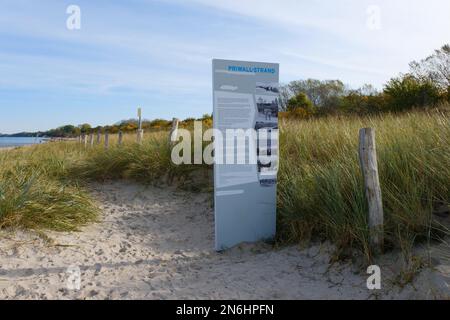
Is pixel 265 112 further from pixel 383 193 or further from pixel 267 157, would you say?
pixel 383 193

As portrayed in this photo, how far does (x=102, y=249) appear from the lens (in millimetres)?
5508

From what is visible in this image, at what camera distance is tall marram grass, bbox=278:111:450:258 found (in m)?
4.39

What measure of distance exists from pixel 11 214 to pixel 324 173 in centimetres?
426

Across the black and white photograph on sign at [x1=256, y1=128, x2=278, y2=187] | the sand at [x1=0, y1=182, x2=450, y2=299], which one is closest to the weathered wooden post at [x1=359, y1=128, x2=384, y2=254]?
the sand at [x1=0, y1=182, x2=450, y2=299]

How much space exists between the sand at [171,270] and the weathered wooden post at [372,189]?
38 cm

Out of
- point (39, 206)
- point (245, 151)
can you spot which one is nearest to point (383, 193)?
point (245, 151)

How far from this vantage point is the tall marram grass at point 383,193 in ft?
14.4

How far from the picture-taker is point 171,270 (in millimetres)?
4902

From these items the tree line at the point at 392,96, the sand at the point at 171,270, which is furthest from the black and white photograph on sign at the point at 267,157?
the tree line at the point at 392,96

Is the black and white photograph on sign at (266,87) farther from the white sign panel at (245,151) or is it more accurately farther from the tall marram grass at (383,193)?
the tall marram grass at (383,193)

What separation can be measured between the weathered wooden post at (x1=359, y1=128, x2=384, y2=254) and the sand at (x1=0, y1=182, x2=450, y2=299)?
1.25 ft

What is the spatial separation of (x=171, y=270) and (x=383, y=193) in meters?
2.76
